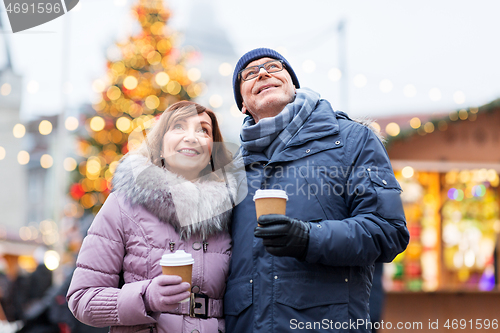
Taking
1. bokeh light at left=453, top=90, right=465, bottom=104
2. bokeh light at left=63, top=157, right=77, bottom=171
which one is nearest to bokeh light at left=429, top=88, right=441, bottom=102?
bokeh light at left=453, top=90, right=465, bottom=104

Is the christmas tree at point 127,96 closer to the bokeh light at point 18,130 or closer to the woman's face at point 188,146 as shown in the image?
the bokeh light at point 18,130

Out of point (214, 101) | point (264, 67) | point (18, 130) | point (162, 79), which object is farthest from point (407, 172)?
point (18, 130)

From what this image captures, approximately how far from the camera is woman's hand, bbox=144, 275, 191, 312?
5.56ft

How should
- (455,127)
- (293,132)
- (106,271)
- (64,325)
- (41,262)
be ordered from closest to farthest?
(106,271) < (293,132) < (64,325) < (455,127) < (41,262)

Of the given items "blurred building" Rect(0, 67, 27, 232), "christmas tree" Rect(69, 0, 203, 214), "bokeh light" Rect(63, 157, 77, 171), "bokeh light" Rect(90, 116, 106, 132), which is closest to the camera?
"bokeh light" Rect(90, 116, 106, 132)

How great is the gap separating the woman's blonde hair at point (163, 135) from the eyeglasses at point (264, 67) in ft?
1.08

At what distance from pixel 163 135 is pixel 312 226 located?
1030 mm

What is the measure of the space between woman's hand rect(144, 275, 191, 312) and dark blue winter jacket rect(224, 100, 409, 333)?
1.25 ft

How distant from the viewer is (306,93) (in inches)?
91.5

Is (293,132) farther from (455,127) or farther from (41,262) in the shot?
(41,262)

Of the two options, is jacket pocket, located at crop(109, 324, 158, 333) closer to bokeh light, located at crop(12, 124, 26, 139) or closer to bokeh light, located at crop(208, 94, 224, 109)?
bokeh light, located at crop(208, 94, 224, 109)

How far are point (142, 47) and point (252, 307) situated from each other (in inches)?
303

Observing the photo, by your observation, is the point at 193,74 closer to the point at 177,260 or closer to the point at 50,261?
the point at 50,261

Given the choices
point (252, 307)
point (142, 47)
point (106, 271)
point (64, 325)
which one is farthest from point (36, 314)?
point (142, 47)
